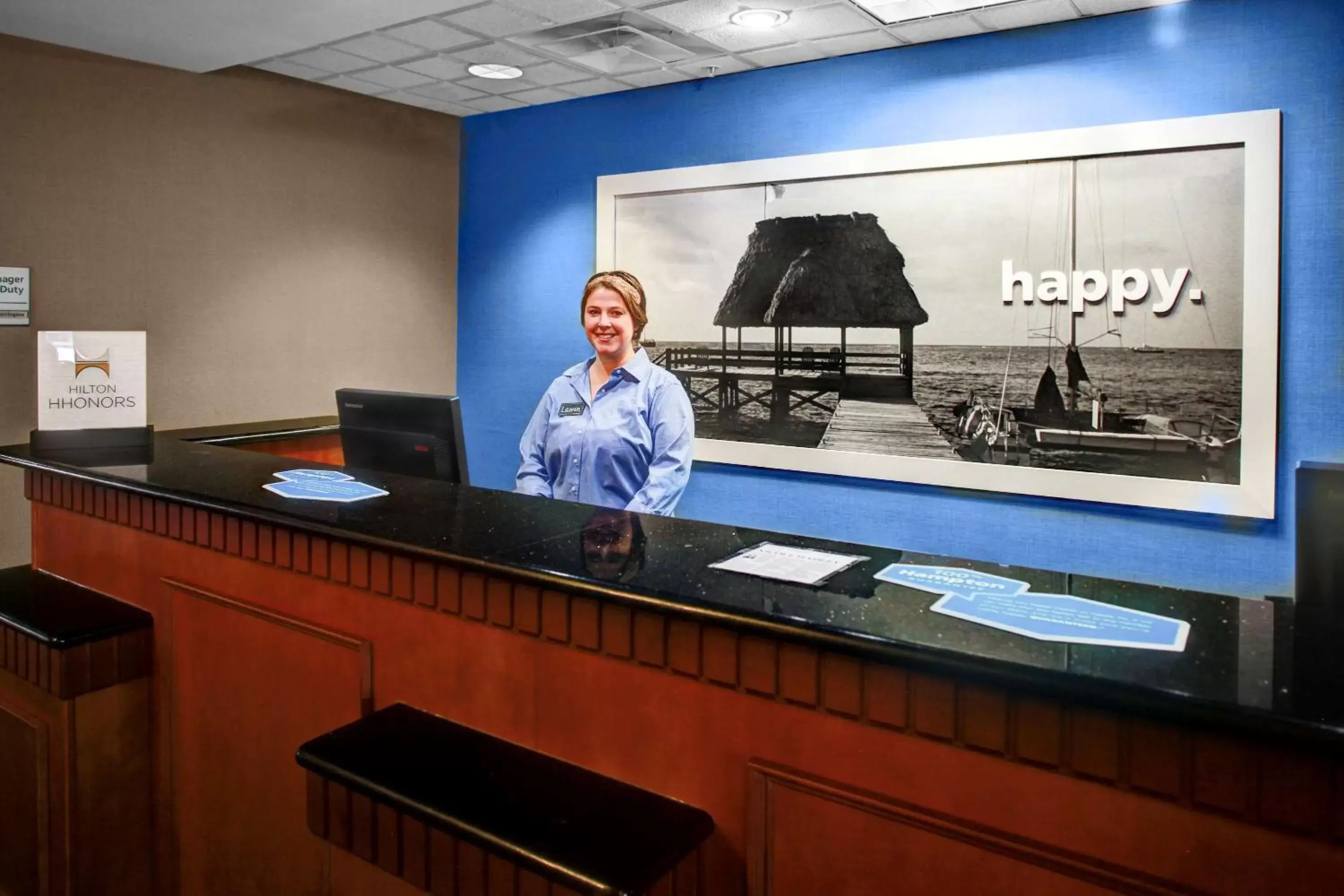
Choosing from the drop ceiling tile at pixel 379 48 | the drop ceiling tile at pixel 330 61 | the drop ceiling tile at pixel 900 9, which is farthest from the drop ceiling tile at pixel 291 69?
the drop ceiling tile at pixel 900 9

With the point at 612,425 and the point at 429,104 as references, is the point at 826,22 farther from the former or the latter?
the point at 429,104

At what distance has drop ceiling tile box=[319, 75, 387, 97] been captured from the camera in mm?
4266

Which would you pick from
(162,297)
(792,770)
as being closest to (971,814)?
(792,770)

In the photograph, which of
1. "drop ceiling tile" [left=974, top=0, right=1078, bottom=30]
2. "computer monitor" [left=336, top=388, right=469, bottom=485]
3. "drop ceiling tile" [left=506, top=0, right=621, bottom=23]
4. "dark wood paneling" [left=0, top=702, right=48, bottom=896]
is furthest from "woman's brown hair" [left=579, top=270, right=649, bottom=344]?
"dark wood paneling" [left=0, top=702, right=48, bottom=896]

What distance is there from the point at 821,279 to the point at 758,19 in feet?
3.47

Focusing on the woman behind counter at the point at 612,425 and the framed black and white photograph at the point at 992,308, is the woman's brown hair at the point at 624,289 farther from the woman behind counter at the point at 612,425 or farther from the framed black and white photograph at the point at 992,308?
the framed black and white photograph at the point at 992,308

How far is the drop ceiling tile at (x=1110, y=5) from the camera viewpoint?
304cm

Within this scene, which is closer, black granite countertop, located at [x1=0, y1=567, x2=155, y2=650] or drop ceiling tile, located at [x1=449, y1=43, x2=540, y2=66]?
black granite countertop, located at [x1=0, y1=567, x2=155, y2=650]

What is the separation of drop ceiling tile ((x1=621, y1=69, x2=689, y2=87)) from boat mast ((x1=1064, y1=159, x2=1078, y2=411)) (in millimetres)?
1730

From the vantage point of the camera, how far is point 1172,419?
3.10m

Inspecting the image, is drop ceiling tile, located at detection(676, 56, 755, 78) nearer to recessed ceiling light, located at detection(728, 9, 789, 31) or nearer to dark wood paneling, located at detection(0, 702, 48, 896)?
recessed ceiling light, located at detection(728, 9, 789, 31)

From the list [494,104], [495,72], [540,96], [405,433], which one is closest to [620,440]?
[405,433]

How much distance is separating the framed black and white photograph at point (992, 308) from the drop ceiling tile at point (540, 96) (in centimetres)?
53

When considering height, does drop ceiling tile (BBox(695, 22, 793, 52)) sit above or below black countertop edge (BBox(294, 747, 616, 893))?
above
